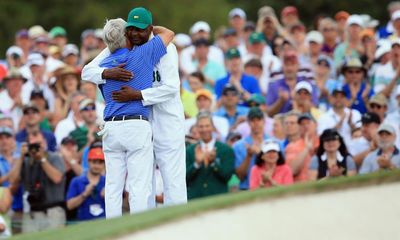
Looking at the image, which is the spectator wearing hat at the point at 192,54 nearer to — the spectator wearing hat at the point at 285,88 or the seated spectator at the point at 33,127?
the spectator wearing hat at the point at 285,88

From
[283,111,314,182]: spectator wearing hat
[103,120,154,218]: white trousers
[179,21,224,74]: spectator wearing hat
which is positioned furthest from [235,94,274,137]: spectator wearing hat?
[103,120,154,218]: white trousers

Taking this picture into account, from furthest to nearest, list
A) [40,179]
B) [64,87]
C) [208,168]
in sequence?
[64,87]
[40,179]
[208,168]

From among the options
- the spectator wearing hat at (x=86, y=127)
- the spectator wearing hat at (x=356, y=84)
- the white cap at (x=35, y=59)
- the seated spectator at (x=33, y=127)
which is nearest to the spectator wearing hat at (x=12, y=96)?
the white cap at (x=35, y=59)

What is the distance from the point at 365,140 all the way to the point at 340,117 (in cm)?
106

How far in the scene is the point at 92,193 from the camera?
17.9 m

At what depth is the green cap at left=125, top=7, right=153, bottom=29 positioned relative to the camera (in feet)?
46.1

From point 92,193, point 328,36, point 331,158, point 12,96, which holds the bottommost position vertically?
point 92,193

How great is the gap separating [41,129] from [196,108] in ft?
8.29

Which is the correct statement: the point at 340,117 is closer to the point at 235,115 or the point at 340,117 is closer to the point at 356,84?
the point at 356,84

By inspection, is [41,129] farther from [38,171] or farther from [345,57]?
[345,57]

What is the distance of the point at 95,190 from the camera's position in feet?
58.9

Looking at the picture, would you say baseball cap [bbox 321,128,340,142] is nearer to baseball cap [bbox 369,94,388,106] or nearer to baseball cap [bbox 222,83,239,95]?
baseball cap [bbox 369,94,388,106]

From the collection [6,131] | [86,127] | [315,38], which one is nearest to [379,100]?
[315,38]

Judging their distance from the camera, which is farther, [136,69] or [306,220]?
[136,69]
